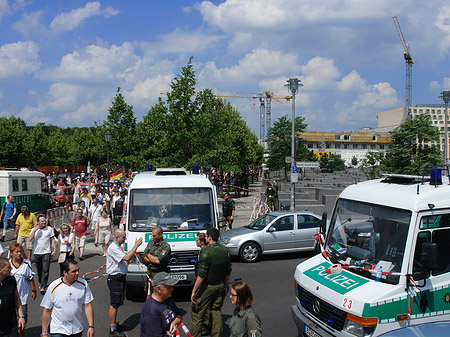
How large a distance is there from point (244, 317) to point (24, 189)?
2014 cm

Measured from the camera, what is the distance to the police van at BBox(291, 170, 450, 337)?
4.93 meters

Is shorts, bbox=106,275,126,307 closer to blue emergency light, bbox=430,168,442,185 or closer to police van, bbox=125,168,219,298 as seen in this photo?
police van, bbox=125,168,219,298

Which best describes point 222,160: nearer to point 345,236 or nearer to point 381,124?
point 345,236

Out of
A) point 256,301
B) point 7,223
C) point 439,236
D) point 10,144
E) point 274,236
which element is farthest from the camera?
point 10,144

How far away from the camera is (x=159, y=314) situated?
4438mm

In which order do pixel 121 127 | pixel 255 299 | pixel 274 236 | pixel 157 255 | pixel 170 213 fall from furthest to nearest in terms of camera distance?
1. pixel 121 127
2. pixel 274 236
3. pixel 170 213
4. pixel 255 299
5. pixel 157 255

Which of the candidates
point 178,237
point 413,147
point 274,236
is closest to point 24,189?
point 274,236

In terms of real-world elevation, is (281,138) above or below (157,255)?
above

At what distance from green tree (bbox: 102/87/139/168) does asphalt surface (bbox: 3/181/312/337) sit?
19.5m

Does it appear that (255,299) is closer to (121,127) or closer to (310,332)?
(310,332)

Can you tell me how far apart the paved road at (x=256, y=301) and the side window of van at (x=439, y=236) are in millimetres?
2846

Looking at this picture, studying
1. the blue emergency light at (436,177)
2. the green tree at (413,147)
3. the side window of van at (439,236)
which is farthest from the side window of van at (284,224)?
the side window of van at (439,236)

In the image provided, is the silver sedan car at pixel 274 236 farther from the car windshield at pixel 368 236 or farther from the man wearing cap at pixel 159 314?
the man wearing cap at pixel 159 314

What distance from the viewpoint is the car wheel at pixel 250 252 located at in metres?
12.7
